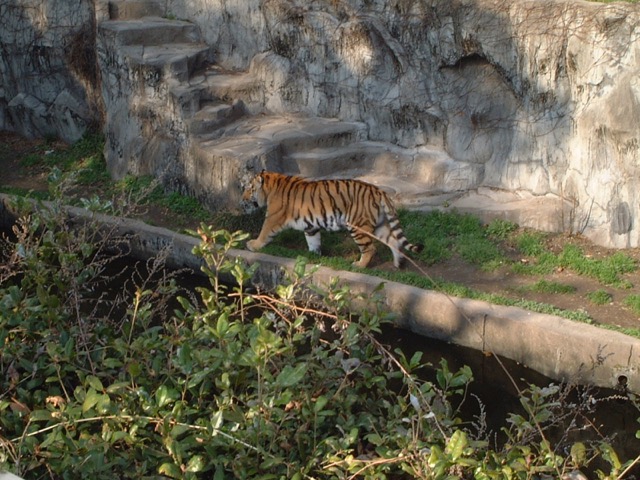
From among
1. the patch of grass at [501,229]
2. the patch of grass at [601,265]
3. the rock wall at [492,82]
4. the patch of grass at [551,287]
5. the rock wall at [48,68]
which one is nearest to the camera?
the patch of grass at [551,287]

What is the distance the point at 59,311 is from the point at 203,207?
6.08 meters

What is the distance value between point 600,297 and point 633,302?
27cm

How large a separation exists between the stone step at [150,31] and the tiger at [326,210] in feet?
11.0

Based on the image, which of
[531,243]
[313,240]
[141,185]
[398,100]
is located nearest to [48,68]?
[141,185]

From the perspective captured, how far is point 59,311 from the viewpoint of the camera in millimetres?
4734

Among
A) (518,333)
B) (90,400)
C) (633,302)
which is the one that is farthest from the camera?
(633,302)

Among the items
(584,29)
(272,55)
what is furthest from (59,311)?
(272,55)

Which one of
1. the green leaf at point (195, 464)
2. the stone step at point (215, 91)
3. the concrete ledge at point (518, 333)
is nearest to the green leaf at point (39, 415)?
the green leaf at point (195, 464)

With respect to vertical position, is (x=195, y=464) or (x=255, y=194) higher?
(x=195, y=464)

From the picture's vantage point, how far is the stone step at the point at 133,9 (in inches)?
495

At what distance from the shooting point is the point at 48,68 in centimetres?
1386

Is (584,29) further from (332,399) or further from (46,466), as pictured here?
(46,466)

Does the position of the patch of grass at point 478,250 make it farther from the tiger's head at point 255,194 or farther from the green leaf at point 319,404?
the green leaf at point 319,404

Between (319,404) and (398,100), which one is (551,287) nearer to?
(398,100)
